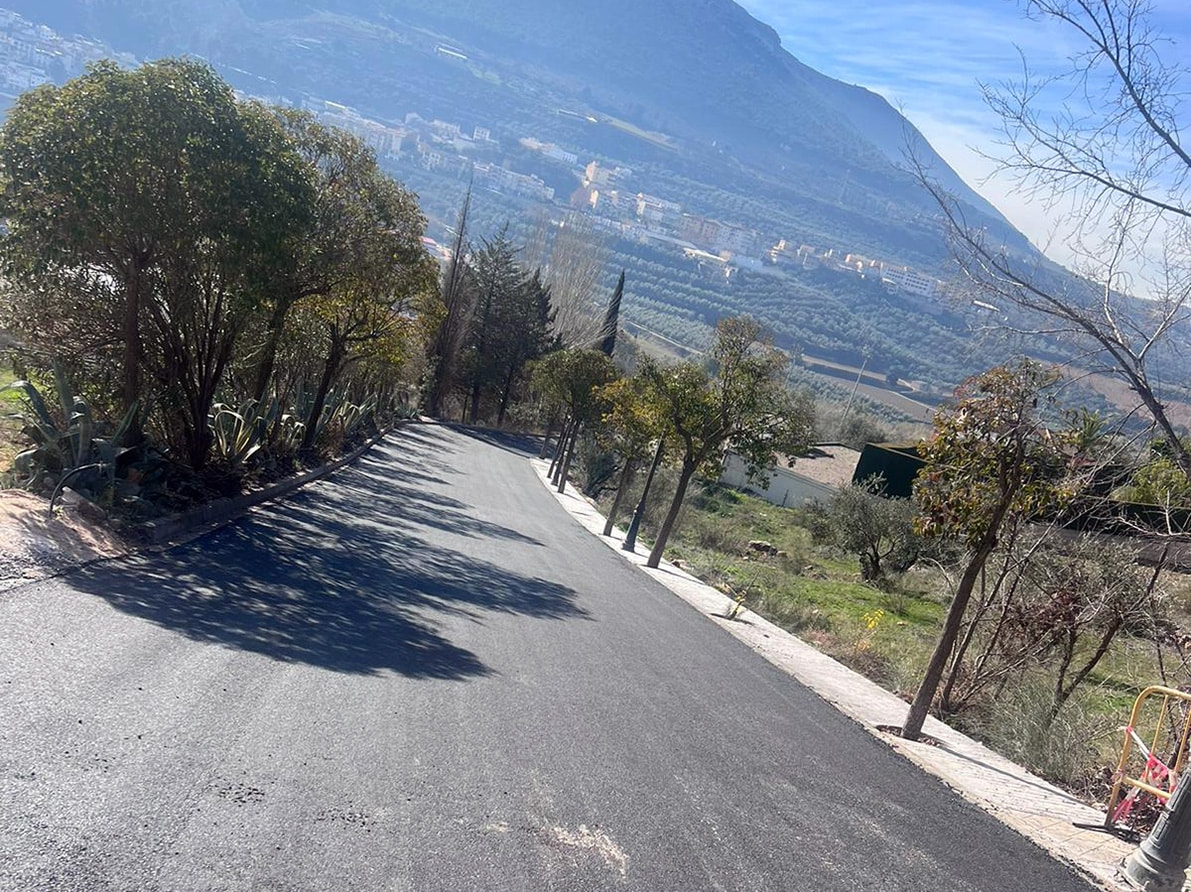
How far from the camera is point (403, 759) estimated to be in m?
5.50

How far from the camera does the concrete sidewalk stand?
6.77 metres

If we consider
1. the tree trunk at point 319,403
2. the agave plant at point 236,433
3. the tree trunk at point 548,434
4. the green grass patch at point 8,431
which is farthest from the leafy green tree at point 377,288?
the tree trunk at point 548,434

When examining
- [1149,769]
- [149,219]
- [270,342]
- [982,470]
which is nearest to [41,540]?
[149,219]

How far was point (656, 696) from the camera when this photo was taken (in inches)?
343

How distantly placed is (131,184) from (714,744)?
29.6ft

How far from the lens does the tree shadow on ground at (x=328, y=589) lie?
7.80m

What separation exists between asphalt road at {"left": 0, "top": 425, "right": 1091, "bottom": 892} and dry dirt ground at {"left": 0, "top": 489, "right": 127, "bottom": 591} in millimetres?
286

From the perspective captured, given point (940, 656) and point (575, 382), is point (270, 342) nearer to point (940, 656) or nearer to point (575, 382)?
point (940, 656)

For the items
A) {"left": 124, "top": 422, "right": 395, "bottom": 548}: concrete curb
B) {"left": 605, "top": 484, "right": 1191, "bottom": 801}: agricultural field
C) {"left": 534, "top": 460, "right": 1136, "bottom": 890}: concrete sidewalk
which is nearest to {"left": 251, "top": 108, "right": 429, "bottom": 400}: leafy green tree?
{"left": 124, "top": 422, "right": 395, "bottom": 548}: concrete curb

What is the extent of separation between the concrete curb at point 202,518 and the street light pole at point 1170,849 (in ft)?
29.7

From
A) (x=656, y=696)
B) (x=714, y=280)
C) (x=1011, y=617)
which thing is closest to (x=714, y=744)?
(x=656, y=696)

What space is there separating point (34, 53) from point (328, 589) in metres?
149

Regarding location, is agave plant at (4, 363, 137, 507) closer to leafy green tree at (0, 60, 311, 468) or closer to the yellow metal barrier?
leafy green tree at (0, 60, 311, 468)

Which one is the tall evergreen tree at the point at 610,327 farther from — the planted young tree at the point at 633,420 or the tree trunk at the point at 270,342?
the tree trunk at the point at 270,342
